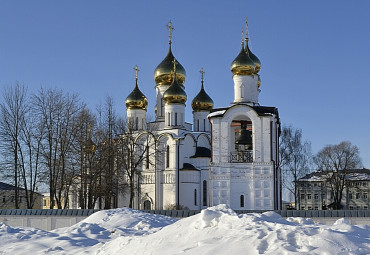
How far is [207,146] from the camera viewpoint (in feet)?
111

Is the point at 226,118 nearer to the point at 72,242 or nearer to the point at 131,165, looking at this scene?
the point at 131,165

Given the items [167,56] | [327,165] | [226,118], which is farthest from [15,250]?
[327,165]

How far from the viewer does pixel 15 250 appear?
10062mm

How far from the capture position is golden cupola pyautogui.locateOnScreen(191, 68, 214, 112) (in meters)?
35.8

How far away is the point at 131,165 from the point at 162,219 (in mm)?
15291

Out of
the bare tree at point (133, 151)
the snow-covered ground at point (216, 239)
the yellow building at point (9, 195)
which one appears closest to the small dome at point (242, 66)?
the bare tree at point (133, 151)

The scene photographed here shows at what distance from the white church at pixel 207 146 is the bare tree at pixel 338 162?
8.58m

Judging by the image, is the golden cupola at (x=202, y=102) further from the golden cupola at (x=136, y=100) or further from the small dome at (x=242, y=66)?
the small dome at (x=242, y=66)

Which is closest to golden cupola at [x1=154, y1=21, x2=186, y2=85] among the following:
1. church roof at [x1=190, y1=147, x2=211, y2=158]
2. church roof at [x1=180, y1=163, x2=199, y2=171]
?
church roof at [x1=190, y1=147, x2=211, y2=158]

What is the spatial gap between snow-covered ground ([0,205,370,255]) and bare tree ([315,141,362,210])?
2855 centimetres

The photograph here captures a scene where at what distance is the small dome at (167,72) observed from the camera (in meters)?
34.9

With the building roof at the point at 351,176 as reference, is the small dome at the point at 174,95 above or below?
above

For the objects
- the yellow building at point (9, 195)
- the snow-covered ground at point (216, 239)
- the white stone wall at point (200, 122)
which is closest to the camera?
the snow-covered ground at point (216, 239)

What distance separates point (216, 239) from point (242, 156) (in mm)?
19816
